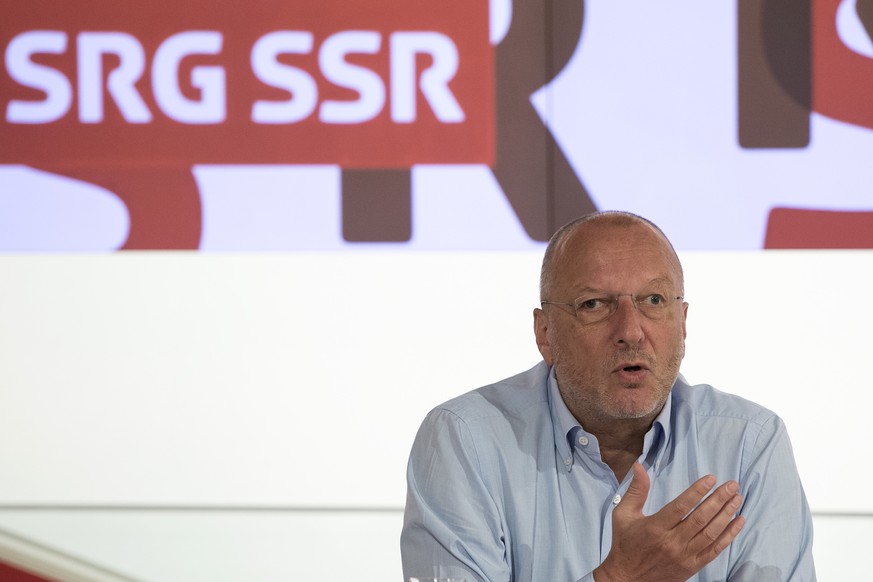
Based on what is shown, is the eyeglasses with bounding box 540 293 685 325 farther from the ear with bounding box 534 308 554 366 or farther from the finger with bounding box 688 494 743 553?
the finger with bounding box 688 494 743 553

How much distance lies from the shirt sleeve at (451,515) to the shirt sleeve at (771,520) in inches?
14.5

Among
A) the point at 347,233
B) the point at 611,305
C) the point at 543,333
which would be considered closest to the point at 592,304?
the point at 611,305

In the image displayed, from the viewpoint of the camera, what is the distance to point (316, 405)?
3.07 metres

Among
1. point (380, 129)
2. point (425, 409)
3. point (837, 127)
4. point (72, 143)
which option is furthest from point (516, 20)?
point (72, 143)

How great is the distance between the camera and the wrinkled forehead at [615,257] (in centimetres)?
169

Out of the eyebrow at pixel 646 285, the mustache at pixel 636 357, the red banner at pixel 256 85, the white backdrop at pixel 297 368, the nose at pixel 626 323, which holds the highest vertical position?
the red banner at pixel 256 85

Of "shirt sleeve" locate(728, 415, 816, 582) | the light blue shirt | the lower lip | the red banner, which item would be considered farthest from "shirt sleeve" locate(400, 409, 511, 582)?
the red banner

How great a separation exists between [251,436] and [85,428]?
506 millimetres

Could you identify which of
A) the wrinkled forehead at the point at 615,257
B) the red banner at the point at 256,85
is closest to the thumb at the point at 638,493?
the wrinkled forehead at the point at 615,257

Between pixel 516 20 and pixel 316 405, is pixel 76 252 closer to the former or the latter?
Result: pixel 316 405

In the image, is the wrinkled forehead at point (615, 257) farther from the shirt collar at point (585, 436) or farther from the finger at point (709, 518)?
the finger at point (709, 518)

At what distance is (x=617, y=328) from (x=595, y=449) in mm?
198

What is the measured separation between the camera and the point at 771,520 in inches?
62.8

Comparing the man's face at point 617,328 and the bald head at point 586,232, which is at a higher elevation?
the bald head at point 586,232
